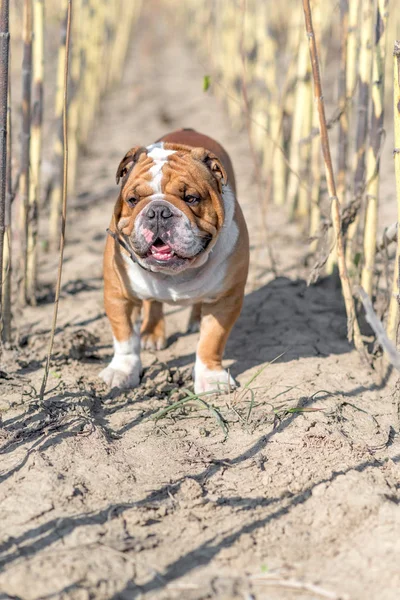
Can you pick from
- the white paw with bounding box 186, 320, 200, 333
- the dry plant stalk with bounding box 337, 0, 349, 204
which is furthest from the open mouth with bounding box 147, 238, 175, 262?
the dry plant stalk with bounding box 337, 0, 349, 204

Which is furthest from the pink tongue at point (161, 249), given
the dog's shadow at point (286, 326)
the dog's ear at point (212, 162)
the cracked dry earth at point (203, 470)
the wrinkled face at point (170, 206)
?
the dog's shadow at point (286, 326)

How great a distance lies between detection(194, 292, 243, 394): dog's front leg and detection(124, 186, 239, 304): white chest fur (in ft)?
0.41

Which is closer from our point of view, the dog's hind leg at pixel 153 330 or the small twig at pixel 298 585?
the small twig at pixel 298 585

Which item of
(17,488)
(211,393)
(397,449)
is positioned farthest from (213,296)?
(17,488)

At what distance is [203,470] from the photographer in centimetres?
274

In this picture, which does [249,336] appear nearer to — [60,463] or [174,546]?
[60,463]

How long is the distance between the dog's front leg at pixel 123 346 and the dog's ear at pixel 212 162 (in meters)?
0.71

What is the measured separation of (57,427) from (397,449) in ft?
4.26

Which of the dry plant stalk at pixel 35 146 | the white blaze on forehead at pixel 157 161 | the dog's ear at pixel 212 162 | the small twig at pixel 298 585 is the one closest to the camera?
the small twig at pixel 298 585

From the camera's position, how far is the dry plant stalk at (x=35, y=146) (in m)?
4.29

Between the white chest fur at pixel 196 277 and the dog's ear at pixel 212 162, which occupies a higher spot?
the dog's ear at pixel 212 162

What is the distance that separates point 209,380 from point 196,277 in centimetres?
50

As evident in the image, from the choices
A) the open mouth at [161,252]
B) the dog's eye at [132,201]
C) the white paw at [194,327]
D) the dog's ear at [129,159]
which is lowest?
the white paw at [194,327]

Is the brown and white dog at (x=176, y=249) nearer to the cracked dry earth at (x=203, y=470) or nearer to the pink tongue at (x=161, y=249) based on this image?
the pink tongue at (x=161, y=249)
